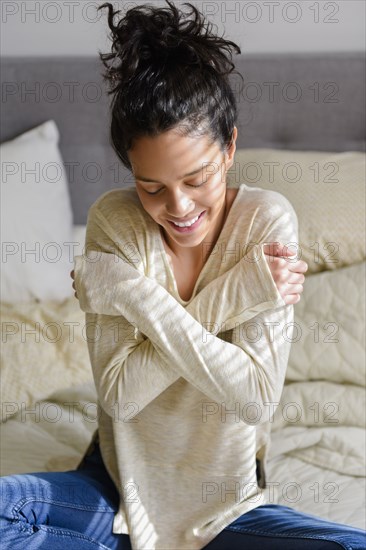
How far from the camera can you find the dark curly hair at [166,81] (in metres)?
1.18

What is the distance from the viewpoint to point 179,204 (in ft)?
3.94

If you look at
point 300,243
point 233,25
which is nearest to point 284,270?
point 300,243

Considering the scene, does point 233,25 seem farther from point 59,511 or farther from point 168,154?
Result: point 59,511

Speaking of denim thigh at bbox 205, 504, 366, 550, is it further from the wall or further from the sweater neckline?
the wall

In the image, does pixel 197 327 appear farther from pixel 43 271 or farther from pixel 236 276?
pixel 43 271

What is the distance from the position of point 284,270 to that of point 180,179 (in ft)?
0.73

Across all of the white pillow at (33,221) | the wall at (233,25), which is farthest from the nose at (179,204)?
the wall at (233,25)

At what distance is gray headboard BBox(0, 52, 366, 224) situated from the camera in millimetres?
2188

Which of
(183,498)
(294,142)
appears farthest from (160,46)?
(294,142)

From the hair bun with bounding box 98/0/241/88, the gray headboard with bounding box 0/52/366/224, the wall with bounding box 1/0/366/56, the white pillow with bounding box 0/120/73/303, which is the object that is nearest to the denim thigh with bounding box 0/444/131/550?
the hair bun with bounding box 98/0/241/88

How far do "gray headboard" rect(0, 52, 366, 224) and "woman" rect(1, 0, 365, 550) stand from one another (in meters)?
0.92

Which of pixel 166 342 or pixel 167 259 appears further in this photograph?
pixel 167 259

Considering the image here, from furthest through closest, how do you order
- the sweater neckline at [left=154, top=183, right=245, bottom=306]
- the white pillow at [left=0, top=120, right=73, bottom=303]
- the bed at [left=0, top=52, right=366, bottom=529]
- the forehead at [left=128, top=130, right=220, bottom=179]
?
1. the white pillow at [left=0, top=120, right=73, bottom=303]
2. the bed at [left=0, top=52, right=366, bottom=529]
3. the sweater neckline at [left=154, top=183, right=245, bottom=306]
4. the forehead at [left=128, top=130, right=220, bottom=179]

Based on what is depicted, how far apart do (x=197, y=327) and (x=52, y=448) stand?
67cm
